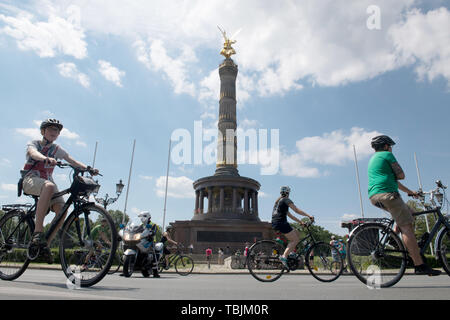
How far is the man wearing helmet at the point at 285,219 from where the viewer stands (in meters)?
6.14

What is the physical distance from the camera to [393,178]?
4652mm

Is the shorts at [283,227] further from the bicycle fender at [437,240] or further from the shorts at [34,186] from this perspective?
the shorts at [34,186]

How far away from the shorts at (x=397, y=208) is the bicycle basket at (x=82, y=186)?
4.48 metres

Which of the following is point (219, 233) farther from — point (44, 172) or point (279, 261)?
point (44, 172)

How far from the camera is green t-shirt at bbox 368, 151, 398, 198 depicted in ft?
15.0

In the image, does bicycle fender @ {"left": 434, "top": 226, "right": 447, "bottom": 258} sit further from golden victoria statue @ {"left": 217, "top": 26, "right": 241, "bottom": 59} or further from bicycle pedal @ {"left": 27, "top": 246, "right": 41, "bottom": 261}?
golden victoria statue @ {"left": 217, "top": 26, "right": 241, "bottom": 59}

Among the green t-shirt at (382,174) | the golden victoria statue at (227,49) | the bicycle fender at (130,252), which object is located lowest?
the bicycle fender at (130,252)

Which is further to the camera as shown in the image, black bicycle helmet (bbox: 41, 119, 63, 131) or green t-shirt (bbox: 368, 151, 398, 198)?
black bicycle helmet (bbox: 41, 119, 63, 131)

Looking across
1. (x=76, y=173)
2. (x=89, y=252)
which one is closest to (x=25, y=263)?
(x=89, y=252)

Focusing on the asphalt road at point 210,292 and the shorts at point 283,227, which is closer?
the asphalt road at point 210,292

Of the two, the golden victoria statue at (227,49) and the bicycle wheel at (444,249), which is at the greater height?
the golden victoria statue at (227,49)

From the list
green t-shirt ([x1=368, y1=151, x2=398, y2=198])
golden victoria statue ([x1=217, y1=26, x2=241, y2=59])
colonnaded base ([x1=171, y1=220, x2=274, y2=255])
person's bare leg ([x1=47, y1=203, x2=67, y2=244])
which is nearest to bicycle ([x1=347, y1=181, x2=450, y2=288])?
green t-shirt ([x1=368, y1=151, x2=398, y2=198])

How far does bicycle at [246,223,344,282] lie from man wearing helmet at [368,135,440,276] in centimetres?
184

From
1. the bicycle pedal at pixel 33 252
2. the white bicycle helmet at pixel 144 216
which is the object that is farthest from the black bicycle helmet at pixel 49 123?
the white bicycle helmet at pixel 144 216
